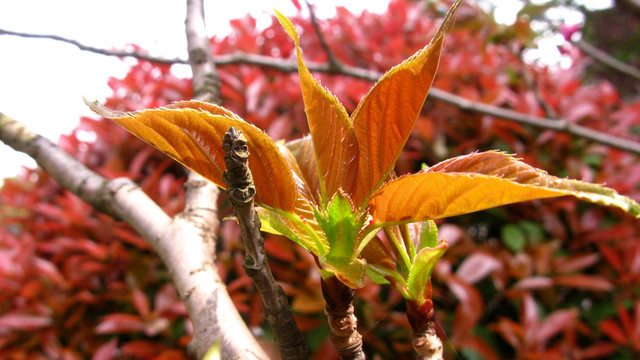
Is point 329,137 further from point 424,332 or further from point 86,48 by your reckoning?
point 86,48

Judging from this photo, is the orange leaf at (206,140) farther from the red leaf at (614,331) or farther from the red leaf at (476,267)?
the red leaf at (614,331)

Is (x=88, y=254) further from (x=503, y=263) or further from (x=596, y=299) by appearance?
(x=596, y=299)

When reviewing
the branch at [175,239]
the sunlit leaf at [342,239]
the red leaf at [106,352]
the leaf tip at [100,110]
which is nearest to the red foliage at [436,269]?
the red leaf at [106,352]

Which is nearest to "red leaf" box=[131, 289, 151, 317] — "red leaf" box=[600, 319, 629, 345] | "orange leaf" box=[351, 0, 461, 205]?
"orange leaf" box=[351, 0, 461, 205]

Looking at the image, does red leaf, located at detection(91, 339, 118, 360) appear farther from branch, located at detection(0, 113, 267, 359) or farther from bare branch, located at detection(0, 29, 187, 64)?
bare branch, located at detection(0, 29, 187, 64)

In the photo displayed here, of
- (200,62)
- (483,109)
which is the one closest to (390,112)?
(200,62)
